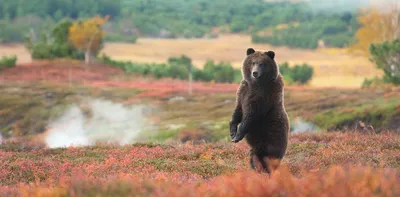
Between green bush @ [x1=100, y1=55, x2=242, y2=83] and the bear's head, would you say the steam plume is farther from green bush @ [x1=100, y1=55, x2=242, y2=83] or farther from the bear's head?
the bear's head

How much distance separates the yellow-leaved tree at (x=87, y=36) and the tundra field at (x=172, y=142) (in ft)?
10.4

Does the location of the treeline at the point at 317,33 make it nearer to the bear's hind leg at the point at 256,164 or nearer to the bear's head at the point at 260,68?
the bear's hind leg at the point at 256,164

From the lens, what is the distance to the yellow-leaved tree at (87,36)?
8988cm

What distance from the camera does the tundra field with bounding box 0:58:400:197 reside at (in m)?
8.64

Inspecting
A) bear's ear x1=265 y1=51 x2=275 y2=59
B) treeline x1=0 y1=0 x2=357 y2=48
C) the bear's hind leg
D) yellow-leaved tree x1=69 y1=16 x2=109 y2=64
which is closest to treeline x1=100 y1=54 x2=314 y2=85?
yellow-leaved tree x1=69 y1=16 x2=109 y2=64

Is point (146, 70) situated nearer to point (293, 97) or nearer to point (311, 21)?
point (293, 97)

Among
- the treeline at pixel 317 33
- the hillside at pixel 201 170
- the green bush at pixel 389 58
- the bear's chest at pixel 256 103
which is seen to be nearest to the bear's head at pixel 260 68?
the bear's chest at pixel 256 103

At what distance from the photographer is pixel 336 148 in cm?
1691

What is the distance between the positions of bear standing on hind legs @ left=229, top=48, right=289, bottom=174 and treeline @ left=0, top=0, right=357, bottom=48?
387ft

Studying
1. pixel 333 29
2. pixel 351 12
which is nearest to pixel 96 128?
pixel 333 29

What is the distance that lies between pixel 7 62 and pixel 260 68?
79.9 meters

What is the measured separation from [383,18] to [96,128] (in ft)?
145

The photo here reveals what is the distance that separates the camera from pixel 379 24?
84062mm

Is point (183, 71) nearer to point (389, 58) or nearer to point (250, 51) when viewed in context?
point (389, 58)
